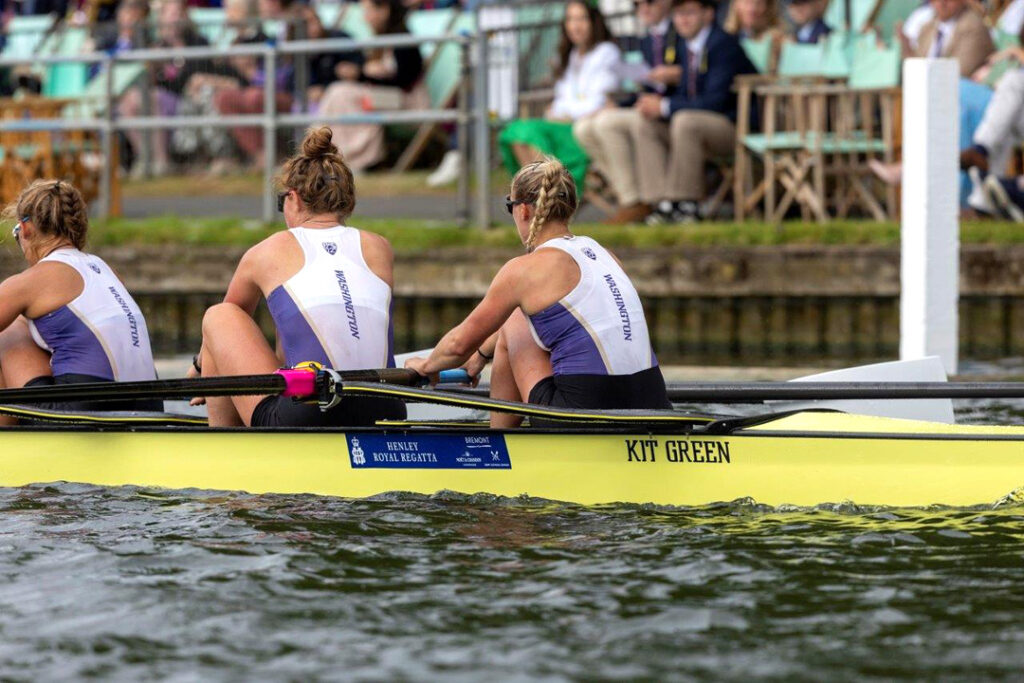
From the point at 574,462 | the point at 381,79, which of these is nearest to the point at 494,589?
the point at 574,462

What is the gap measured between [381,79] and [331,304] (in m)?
8.61

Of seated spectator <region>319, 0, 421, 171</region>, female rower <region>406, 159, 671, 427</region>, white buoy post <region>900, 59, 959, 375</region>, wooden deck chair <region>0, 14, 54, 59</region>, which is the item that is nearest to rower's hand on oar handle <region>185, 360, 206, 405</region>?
female rower <region>406, 159, 671, 427</region>

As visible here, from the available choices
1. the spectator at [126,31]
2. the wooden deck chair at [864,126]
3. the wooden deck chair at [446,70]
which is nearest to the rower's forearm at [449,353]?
the wooden deck chair at [864,126]

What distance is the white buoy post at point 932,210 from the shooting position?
30.2 ft

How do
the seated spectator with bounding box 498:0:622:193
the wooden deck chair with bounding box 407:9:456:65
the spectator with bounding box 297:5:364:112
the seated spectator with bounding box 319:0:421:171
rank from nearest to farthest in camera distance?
the seated spectator with bounding box 498:0:622:193, the seated spectator with bounding box 319:0:421:171, the spectator with bounding box 297:5:364:112, the wooden deck chair with bounding box 407:9:456:65

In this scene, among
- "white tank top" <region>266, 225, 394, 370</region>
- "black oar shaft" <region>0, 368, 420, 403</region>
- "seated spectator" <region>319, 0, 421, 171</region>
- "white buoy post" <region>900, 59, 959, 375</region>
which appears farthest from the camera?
"seated spectator" <region>319, 0, 421, 171</region>

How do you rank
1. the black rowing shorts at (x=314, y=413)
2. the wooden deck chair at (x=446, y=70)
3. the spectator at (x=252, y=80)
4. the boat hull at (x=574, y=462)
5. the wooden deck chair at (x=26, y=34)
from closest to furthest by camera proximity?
the boat hull at (x=574, y=462), the black rowing shorts at (x=314, y=413), the wooden deck chair at (x=446, y=70), the spectator at (x=252, y=80), the wooden deck chair at (x=26, y=34)

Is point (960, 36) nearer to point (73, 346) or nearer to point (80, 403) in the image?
point (80, 403)

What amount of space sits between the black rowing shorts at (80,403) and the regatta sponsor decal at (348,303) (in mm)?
901

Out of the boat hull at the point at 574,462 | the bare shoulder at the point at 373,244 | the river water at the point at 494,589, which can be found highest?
the bare shoulder at the point at 373,244

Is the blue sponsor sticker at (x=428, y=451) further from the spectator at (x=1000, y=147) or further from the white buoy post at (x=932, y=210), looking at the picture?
the spectator at (x=1000, y=147)

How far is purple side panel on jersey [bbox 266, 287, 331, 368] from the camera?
629 cm

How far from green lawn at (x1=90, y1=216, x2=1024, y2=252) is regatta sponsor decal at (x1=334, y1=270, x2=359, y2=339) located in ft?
17.3

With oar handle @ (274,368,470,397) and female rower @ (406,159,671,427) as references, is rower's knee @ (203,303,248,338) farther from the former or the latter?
female rower @ (406,159,671,427)
